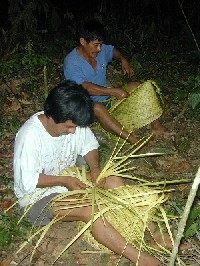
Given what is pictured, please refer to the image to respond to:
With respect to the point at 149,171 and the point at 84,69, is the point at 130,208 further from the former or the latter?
the point at 84,69

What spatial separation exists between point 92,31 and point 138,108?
2.93 feet

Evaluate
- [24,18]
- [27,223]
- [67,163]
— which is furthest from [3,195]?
[24,18]

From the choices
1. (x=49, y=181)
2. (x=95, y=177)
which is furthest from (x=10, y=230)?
(x=95, y=177)

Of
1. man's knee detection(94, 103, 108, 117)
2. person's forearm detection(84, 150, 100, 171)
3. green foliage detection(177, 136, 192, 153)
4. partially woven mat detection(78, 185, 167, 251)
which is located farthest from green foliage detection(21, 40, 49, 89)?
partially woven mat detection(78, 185, 167, 251)

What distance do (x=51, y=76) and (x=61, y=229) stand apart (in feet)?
8.80

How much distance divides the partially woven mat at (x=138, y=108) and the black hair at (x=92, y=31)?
640 millimetres

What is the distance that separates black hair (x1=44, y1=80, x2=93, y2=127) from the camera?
224 centimetres

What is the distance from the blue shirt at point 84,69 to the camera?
3.44 meters

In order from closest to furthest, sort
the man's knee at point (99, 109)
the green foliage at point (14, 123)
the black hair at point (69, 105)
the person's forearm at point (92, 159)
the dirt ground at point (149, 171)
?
the black hair at point (69, 105) < the dirt ground at point (149, 171) < the person's forearm at point (92, 159) < the man's knee at point (99, 109) < the green foliage at point (14, 123)

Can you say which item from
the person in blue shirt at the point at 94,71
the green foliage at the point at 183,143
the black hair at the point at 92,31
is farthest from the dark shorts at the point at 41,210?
the green foliage at the point at 183,143

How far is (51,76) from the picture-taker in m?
5.06

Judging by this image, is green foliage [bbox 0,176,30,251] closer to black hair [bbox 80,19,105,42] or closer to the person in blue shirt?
the person in blue shirt

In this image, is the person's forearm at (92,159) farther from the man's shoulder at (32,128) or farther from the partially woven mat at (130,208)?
the man's shoulder at (32,128)

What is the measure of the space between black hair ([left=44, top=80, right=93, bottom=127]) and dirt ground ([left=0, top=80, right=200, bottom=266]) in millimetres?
1043
